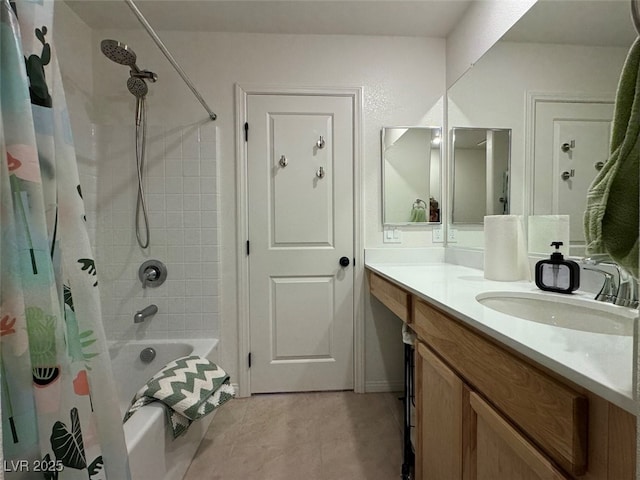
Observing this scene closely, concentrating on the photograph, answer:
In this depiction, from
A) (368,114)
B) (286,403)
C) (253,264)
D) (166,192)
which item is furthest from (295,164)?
(286,403)

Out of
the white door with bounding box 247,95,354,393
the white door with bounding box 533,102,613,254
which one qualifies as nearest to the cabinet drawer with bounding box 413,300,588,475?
the white door with bounding box 533,102,613,254

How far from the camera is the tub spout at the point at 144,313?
168cm

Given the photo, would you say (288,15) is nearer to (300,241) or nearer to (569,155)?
(300,241)

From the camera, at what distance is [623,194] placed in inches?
15.2

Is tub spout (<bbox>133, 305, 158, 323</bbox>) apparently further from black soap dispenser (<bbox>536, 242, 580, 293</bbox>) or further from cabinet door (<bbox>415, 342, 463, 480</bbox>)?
black soap dispenser (<bbox>536, 242, 580, 293</bbox>)

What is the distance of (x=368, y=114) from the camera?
1883 mm

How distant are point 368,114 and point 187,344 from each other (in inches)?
73.1

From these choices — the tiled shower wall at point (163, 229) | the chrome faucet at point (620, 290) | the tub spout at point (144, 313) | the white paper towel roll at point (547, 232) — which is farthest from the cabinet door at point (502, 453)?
the tub spout at point (144, 313)

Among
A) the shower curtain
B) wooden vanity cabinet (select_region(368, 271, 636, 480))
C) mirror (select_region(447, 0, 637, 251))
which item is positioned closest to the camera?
wooden vanity cabinet (select_region(368, 271, 636, 480))

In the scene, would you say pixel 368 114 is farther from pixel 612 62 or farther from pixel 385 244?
pixel 612 62

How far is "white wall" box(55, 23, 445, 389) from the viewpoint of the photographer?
1.78 m

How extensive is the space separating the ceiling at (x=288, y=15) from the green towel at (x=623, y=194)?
165 centimetres

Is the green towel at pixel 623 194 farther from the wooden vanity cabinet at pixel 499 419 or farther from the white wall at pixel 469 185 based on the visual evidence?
the white wall at pixel 469 185

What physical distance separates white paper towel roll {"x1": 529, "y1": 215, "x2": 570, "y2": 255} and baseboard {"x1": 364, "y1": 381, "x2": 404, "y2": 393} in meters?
1.22
